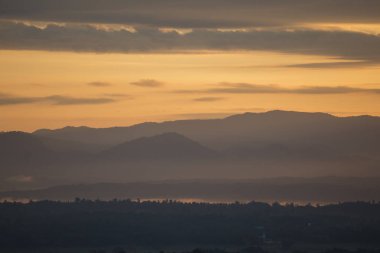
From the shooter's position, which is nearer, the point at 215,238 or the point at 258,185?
the point at 215,238

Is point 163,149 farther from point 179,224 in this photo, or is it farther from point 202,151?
point 179,224

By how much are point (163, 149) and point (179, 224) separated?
191 feet

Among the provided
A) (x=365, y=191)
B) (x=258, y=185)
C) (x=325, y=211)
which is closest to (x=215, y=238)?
(x=325, y=211)

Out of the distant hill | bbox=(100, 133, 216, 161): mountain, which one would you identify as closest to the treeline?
the distant hill

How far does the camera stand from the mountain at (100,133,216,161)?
413ft

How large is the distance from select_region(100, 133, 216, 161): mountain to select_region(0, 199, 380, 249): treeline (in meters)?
43.4

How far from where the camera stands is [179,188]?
336 ft

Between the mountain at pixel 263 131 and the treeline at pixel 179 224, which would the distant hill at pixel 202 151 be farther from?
the treeline at pixel 179 224

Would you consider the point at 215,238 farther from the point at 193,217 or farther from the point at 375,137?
the point at 375,137

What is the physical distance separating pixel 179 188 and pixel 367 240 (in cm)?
3904

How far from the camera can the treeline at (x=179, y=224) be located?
215 ft

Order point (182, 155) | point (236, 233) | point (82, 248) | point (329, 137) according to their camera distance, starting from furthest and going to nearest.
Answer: point (329, 137) < point (182, 155) < point (236, 233) < point (82, 248)

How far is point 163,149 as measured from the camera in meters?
129

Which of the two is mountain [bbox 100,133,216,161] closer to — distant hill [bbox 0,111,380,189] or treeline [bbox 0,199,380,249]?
distant hill [bbox 0,111,380,189]
